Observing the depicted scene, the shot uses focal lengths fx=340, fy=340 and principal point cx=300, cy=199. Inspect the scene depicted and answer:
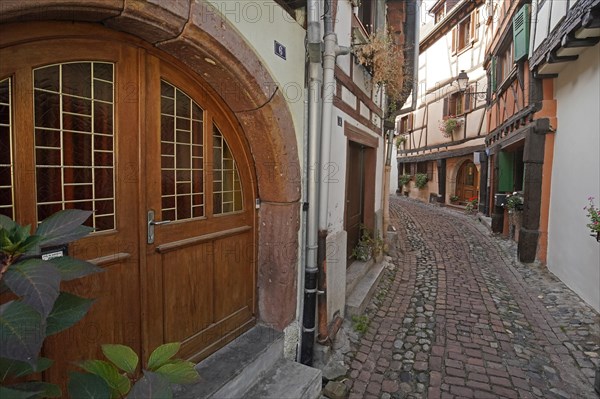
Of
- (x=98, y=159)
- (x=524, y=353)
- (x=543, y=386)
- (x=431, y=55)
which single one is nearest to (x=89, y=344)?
(x=98, y=159)

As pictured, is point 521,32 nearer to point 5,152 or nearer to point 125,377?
point 5,152

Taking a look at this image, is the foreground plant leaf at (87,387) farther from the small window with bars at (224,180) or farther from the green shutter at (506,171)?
the green shutter at (506,171)

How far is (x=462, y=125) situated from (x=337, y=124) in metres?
11.4

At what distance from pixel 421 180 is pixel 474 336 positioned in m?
13.9

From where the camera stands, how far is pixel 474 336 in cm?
353

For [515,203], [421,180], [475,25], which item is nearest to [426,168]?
[421,180]

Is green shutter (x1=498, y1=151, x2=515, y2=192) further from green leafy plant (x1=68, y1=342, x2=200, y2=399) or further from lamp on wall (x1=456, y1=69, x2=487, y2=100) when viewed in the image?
green leafy plant (x1=68, y1=342, x2=200, y2=399)

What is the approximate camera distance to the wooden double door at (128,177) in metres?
1.42

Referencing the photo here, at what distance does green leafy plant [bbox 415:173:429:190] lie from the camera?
1645 cm

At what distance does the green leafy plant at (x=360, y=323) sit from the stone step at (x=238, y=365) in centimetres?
127

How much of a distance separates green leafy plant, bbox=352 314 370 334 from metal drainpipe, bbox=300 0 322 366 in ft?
3.03

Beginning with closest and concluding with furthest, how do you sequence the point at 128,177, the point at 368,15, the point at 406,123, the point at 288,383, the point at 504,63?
the point at 128,177 → the point at 288,383 → the point at 368,15 → the point at 504,63 → the point at 406,123

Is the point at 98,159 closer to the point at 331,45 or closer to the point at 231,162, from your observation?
the point at 231,162

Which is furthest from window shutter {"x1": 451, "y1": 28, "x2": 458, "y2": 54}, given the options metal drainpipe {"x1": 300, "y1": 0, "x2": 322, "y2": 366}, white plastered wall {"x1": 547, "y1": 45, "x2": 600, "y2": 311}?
metal drainpipe {"x1": 300, "y1": 0, "x2": 322, "y2": 366}
